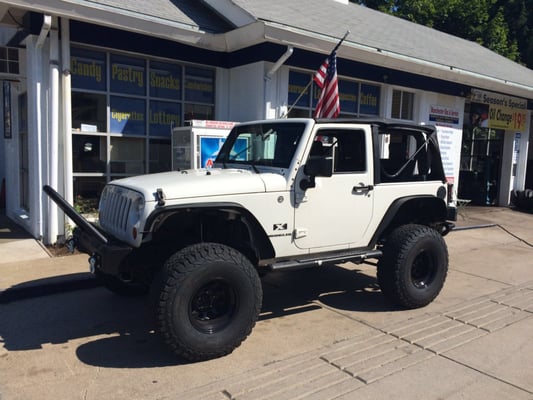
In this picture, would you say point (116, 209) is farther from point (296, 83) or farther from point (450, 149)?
point (450, 149)

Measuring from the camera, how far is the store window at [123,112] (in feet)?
A: 25.8

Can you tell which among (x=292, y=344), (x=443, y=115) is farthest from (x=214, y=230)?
(x=443, y=115)

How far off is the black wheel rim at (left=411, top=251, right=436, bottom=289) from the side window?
1.28 metres

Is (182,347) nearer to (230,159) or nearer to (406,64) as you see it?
(230,159)

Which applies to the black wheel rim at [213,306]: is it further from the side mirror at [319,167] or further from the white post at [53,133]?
the white post at [53,133]

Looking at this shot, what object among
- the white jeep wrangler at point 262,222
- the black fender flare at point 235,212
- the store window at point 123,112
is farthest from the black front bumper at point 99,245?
the store window at point 123,112

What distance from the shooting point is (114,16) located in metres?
7.19

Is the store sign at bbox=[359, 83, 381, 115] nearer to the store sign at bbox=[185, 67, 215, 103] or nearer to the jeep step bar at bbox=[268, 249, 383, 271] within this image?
the store sign at bbox=[185, 67, 215, 103]

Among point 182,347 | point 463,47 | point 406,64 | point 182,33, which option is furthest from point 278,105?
point 463,47

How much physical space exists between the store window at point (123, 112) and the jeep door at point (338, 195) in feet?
15.7

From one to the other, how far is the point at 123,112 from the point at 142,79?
694 millimetres

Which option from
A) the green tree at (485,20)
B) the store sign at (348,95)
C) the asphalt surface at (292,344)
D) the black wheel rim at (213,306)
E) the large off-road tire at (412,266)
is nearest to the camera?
the asphalt surface at (292,344)

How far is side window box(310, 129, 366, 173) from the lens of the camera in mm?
4746

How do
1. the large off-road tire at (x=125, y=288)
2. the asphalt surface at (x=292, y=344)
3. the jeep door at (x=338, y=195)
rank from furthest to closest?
the large off-road tire at (x=125, y=288) < the jeep door at (x=338, y=195) < the asphalt surface at (x=292, y=344)
